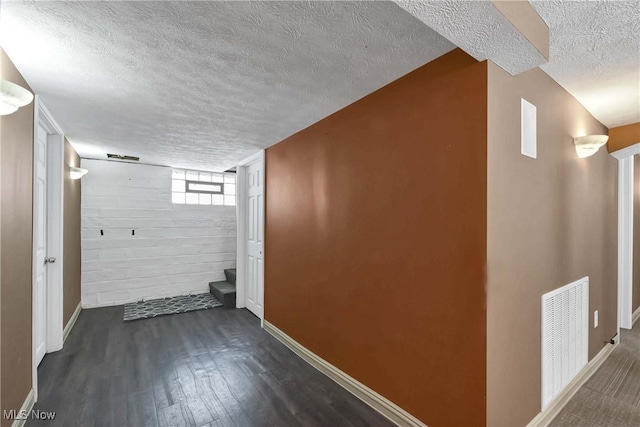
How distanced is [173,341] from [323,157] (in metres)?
2.69

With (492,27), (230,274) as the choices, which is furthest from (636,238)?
(230,274)

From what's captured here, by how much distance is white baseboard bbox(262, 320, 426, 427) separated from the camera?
1.86 meters

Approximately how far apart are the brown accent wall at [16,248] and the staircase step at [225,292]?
257 centimetres

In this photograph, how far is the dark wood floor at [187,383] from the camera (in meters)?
1.98

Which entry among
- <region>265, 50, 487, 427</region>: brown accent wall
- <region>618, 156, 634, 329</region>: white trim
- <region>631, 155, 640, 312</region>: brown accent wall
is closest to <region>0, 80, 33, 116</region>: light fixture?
<region>265, 50, 487, 427</region>: brown accent wall

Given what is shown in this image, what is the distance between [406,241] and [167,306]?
419 cm

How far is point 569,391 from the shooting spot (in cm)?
210

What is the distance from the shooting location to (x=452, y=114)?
1.61 metres

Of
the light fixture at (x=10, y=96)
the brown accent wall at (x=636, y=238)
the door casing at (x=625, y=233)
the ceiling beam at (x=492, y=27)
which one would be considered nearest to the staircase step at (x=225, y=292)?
the light fixture at (x=10, y=96)

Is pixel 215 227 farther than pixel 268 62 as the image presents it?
Yes

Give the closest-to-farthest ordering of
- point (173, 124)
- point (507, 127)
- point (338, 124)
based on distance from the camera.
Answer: point (507, 127) < point (338, 124) < point (173, 124)

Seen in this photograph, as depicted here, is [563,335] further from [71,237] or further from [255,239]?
[71,237]

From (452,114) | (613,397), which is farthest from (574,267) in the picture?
(452,114)

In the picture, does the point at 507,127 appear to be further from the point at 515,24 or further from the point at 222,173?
the point at 222,173
